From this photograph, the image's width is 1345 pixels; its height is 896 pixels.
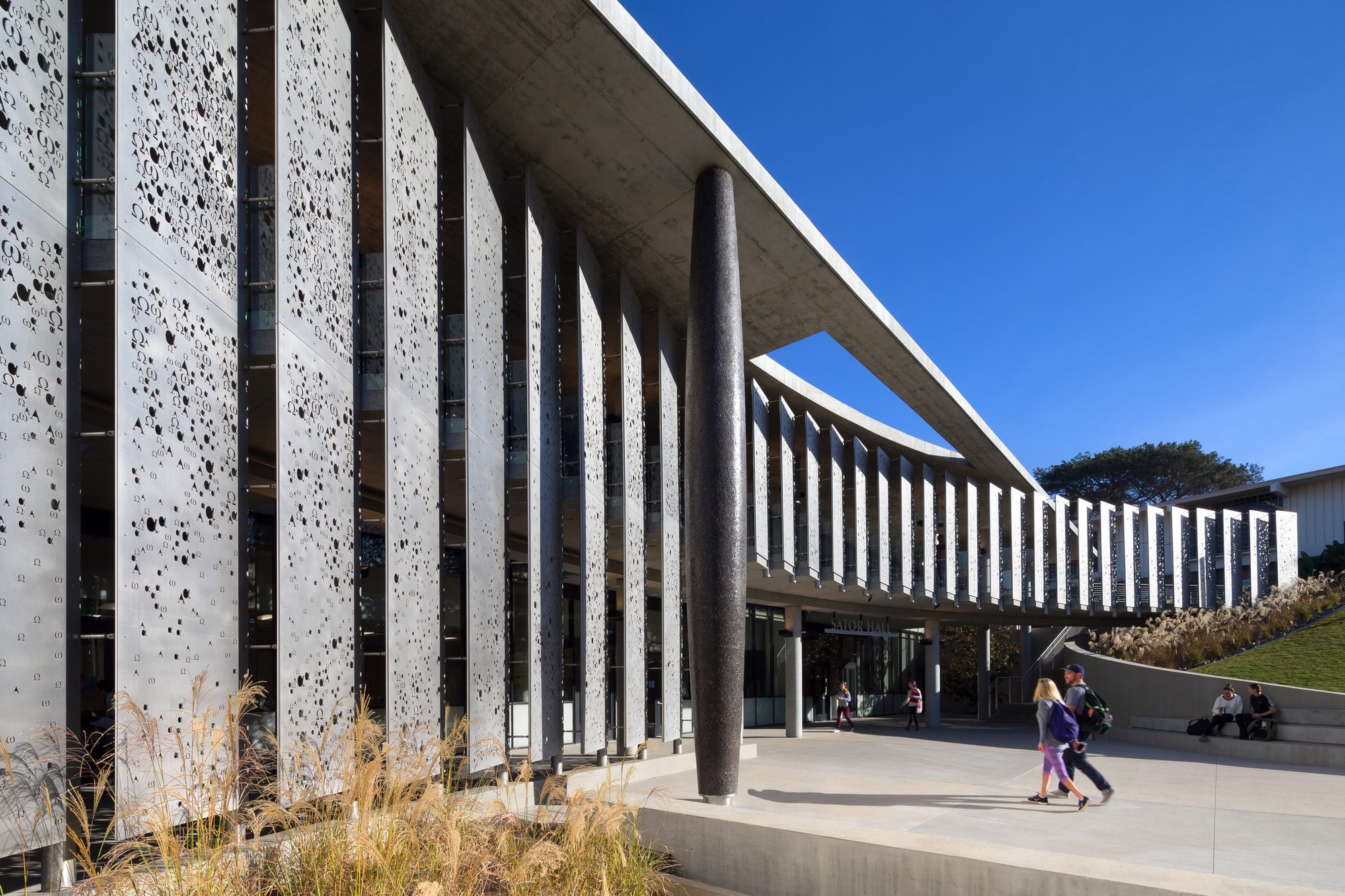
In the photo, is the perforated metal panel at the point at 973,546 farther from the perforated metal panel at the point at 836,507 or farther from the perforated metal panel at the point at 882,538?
the perforated metal panel at the point at 836,507

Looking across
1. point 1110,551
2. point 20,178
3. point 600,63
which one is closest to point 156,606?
point 20,178

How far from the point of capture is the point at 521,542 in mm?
17766

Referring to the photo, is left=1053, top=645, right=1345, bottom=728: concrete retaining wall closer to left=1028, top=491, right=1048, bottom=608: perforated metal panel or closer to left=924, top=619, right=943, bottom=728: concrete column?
left=1028, top=491, right=1048, bottom=608: perforated metal panel

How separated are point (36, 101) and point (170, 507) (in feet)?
7.48

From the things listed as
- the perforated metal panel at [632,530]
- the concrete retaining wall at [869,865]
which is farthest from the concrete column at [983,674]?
the concrete retaining wall at [869,865]

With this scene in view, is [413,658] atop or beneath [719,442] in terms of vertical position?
beneath

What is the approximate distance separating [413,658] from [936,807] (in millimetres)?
5550

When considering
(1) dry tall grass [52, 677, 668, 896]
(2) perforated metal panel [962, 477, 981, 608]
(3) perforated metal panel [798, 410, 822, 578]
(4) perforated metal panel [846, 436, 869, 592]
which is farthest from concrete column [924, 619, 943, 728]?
(1) dry tall grass [52, 677, 668, 896]

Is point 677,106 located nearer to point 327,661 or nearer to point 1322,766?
point 327,661

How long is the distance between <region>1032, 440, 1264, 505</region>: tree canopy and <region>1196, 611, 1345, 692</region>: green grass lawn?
37890mm

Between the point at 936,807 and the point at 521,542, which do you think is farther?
the point at 521,542

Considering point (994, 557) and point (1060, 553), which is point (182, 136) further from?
point (1060, 553)

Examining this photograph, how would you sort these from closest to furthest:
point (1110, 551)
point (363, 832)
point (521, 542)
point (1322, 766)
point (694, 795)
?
point (363, 832)
point (694, 795)
point (1322, 766)
point (521, 542)
point (1110, 551)

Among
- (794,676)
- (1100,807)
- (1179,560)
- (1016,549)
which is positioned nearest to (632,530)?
(1100,807)
